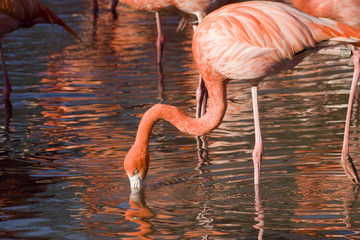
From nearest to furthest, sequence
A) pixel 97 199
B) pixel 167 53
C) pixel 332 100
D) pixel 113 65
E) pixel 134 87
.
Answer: pixel 97 199 → pixel 332 100 → pixel 134 87 → pixel 113 65 → pixel 167 53

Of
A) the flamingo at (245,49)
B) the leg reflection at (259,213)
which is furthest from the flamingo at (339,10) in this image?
the leg reflection at (259,213)

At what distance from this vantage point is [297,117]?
6.18 meters

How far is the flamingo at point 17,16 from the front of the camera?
24.0 ft

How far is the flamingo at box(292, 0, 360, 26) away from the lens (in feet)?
18.6

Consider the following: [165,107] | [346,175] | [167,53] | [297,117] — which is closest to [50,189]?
[165,107]

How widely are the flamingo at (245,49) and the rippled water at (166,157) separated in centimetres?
25

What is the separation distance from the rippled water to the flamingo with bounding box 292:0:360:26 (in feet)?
2.61

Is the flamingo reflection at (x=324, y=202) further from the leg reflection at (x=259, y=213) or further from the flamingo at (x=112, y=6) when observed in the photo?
the flamingo at (x=112, y=6)

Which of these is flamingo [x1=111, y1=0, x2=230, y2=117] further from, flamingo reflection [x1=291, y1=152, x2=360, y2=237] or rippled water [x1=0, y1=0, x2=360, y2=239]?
flamingo reflection [x1=291, y1=152, x2=360, y2=237]

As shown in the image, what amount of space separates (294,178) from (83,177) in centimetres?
132

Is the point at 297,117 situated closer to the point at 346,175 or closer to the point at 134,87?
the point at 346,175

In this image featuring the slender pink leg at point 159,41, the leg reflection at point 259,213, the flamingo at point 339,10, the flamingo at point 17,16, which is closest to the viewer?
the leg reflection at point 259,213

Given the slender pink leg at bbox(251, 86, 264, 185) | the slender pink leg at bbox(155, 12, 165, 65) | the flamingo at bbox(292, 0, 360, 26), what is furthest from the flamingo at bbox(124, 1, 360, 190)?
the slender pink leg at bbox(155, 12, 165, 65)

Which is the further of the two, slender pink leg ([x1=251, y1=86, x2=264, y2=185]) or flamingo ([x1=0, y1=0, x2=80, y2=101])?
flamingo ([x1=0, y1=0, x2=80, y2=101])
